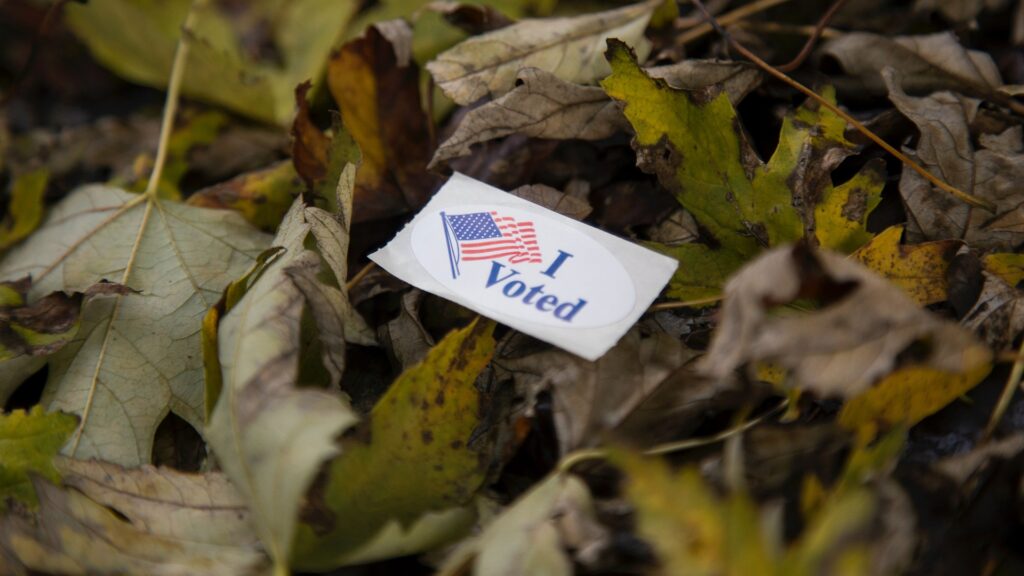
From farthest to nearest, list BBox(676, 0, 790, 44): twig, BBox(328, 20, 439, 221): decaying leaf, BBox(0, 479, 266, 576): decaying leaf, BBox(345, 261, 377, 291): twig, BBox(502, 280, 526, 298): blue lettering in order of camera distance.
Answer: BBox(676, 0, 790, 44): twig → BBox(328, 20, 439, 221): decaying leaf → BBox(345, 261, 377, 291): twig → BBox(502, 280, 526, 298): blue lettering → BBox(0, 479, 266, 576): decaying leaf

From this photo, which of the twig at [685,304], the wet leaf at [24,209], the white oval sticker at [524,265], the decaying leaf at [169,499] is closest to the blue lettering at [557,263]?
the white oval sticker at [524,265]

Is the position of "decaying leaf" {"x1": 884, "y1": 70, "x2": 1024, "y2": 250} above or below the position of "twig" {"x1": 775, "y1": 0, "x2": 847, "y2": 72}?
→ below

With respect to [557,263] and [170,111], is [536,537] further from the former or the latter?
[170,111]

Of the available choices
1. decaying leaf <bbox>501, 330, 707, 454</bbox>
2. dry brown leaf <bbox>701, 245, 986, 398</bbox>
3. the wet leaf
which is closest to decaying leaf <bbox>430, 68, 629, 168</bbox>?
decaying leaf <bbox>501, 330, 707, 454</bbox>

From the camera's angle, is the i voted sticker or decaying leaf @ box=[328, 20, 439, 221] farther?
decaying leaf @ box=[328, 20, 439, 221]

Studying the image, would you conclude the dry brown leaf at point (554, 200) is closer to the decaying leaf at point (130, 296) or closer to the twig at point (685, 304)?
the twig at point (685, 304)

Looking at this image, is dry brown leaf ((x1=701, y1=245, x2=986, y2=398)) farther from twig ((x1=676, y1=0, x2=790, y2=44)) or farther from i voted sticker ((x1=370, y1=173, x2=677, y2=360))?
twig ((x1=676, y1=0, x2=790, y2=44))

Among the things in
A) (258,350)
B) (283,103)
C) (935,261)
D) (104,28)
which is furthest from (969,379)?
(104,28)

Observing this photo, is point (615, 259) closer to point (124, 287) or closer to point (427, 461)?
point (427, 461)
